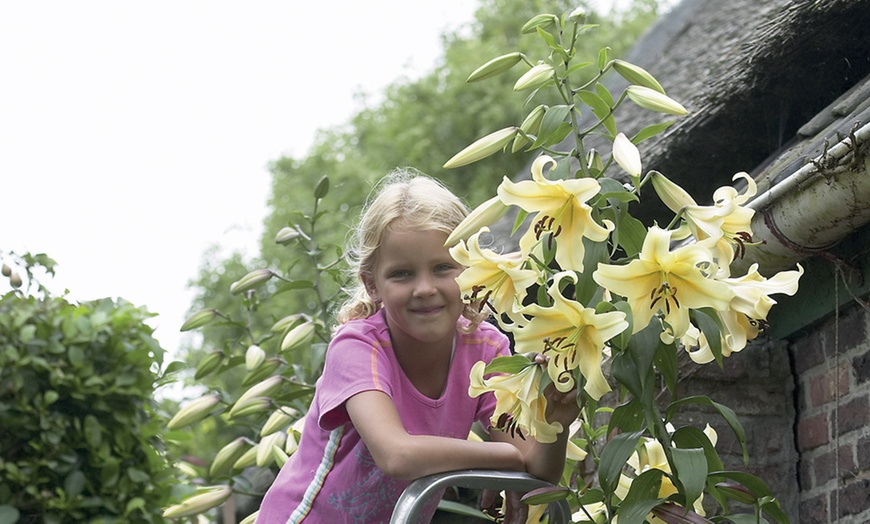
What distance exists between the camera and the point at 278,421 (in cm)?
292

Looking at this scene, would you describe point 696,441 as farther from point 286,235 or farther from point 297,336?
point 286,235

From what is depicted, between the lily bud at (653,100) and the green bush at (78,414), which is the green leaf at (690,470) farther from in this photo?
the green bush at (78,414)

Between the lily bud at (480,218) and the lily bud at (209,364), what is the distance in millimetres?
1771

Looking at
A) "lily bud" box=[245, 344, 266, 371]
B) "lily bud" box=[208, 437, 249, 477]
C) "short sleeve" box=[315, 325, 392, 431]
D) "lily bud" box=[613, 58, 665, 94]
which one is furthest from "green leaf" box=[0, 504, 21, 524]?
"lily bud" box=[613, 58, 665, 94]

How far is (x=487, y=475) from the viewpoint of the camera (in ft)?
5.26

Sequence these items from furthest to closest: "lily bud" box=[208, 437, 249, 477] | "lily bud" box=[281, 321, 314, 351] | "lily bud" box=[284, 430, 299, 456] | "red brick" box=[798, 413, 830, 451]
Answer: "lily bud" box=[208, 437, 249, 477]
"lily bud" box=[281, 321, 314, 351]
"lily bud" box=[284, 430, 299, 456]
"red brick" box=[798, 413, 830, 451]

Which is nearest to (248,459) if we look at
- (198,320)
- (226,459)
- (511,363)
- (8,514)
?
(226,459)

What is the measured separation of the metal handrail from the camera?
5.01 ft

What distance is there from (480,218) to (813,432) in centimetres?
129

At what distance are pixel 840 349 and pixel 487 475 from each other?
42.8 inches

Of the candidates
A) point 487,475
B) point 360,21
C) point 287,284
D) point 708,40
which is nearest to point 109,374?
point 287,284

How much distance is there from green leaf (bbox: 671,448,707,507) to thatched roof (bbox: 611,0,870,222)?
3.81 feet

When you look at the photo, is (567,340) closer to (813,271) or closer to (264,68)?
(813,271)

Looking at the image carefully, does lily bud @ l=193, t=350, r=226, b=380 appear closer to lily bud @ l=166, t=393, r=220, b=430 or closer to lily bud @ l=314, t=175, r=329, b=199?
lily bud @ l=166, t=393, r=220, b=430
